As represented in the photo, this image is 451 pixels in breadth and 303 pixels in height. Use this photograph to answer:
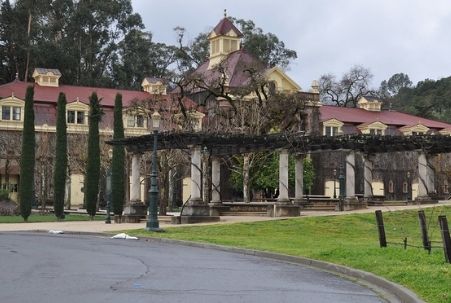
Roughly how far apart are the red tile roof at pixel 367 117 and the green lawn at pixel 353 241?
4343 centimetres

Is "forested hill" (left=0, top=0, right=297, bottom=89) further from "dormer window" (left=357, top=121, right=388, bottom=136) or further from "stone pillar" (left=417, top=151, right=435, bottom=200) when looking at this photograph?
"stone pillar" (left=417, top=151, right=435, bottom=200)

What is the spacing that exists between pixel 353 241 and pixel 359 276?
990cm

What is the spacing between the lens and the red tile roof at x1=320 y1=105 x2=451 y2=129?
80750 mm

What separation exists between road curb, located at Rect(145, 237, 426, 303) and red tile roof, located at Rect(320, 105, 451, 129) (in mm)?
58534

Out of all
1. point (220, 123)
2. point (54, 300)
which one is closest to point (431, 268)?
point (54, 300)


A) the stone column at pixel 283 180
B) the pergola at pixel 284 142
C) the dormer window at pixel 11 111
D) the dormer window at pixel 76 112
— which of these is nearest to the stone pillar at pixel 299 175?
the pergola at pixel 284 142

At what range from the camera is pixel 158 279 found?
46.2 feet

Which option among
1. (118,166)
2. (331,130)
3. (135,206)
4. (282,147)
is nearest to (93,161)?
(118,166)

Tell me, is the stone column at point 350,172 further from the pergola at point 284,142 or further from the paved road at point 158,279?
the paved road at point 158,279

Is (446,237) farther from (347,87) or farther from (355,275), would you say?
(347,87)

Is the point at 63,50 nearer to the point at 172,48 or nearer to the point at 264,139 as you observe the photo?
the point at 172,48

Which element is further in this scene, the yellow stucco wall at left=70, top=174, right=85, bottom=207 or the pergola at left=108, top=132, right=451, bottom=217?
the yellow stucco wall at left=70, top=174, right=85, bottom=207

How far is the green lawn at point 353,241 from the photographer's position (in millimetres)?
13047

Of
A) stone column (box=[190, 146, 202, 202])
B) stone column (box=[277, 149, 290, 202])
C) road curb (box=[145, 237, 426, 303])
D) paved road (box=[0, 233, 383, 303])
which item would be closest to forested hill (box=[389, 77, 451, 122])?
stone column (box=[277, 149, 290, 202])
